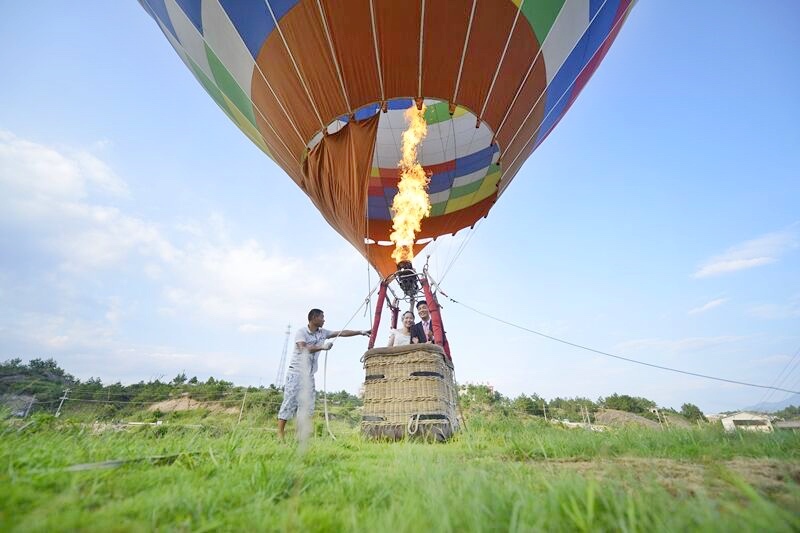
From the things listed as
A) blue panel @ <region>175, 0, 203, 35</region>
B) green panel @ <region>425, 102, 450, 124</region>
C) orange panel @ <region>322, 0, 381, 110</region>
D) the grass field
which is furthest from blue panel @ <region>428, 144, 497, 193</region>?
the grass field

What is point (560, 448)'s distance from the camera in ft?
6.95

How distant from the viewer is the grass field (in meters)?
0.84

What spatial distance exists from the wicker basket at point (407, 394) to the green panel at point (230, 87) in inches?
159

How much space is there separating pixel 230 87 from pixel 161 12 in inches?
52.8

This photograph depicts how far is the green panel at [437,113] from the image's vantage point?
6191 millimetres

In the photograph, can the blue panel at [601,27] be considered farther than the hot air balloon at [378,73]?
Yes

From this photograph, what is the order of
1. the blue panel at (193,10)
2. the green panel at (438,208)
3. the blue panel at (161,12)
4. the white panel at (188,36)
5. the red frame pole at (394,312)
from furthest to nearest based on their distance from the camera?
1. the green panel at (438,208)
2. the red frame pole at (394,312)
3. the blue panel at (161,12)
4. the white panel at (188,36)
5. the blue panel at (193,10)

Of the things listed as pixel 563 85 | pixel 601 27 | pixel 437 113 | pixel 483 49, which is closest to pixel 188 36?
pixel 437 113

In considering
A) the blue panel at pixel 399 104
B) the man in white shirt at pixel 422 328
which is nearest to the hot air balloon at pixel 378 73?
the man in white shirt at pixel 422 328

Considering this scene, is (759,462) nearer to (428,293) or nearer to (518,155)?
(428,293)

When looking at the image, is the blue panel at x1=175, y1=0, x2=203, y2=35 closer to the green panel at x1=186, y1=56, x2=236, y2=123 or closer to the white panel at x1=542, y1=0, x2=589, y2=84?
the green panel at x1=186, y1=56, x2=236, y2=123

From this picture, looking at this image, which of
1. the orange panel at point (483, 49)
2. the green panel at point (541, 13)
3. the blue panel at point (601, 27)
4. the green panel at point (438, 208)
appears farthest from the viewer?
the green panel at point (438, 208)

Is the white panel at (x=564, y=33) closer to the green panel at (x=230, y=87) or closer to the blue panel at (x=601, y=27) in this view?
the blue panel at (x=601, y=27)

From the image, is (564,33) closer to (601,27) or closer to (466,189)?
(601,27)
